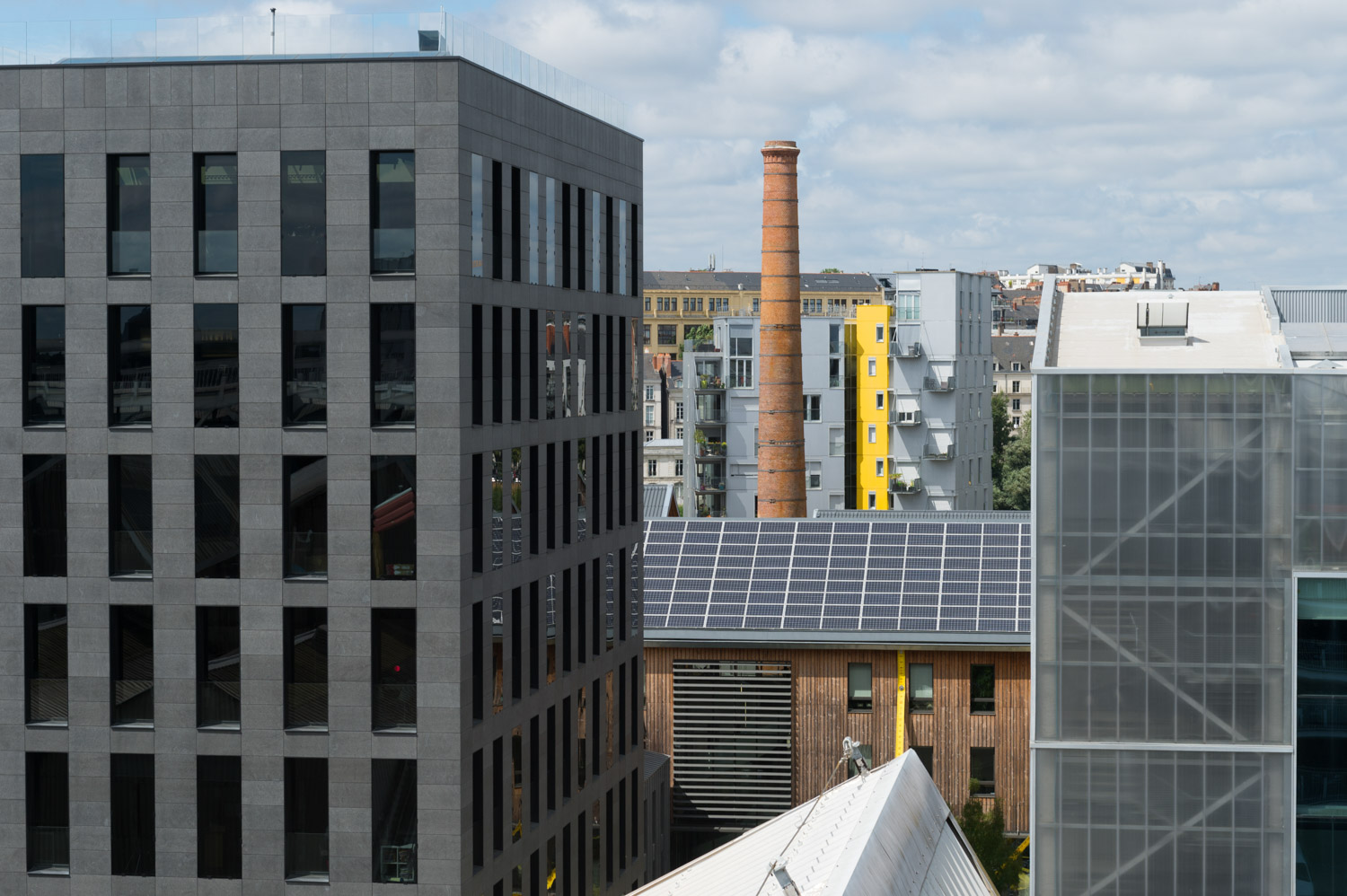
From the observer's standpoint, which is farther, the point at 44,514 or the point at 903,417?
the point at 903,417

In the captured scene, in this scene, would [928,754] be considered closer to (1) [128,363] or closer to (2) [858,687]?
(2) [858,687]

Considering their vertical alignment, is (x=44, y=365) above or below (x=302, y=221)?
below

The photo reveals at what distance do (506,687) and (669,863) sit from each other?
1939 centimetres

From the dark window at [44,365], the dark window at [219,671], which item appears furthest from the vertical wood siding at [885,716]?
the dark window at [44,365]

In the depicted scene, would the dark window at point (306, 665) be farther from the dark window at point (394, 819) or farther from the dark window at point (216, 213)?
the dark window at point (216, 213)

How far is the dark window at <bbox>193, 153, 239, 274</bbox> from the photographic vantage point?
3025 centimetres

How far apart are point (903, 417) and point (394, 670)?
8617cm

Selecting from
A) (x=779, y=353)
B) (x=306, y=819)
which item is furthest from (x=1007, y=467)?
(x=306, y=819)

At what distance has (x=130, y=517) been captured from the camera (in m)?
30.8

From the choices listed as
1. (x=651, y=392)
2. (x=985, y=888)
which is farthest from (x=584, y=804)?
(x=651, y=392)

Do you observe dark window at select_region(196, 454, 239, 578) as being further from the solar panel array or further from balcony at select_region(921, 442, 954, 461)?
balcony at select_region(921, 442, 954, 461)

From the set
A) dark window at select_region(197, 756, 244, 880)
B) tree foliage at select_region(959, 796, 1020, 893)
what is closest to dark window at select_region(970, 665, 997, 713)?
tree foliage at select_region(959, 796, 1020, 893)

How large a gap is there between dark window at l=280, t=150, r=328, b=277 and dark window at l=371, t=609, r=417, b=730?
261 inches

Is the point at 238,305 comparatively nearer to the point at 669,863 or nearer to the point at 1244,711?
the point at 1244,711
